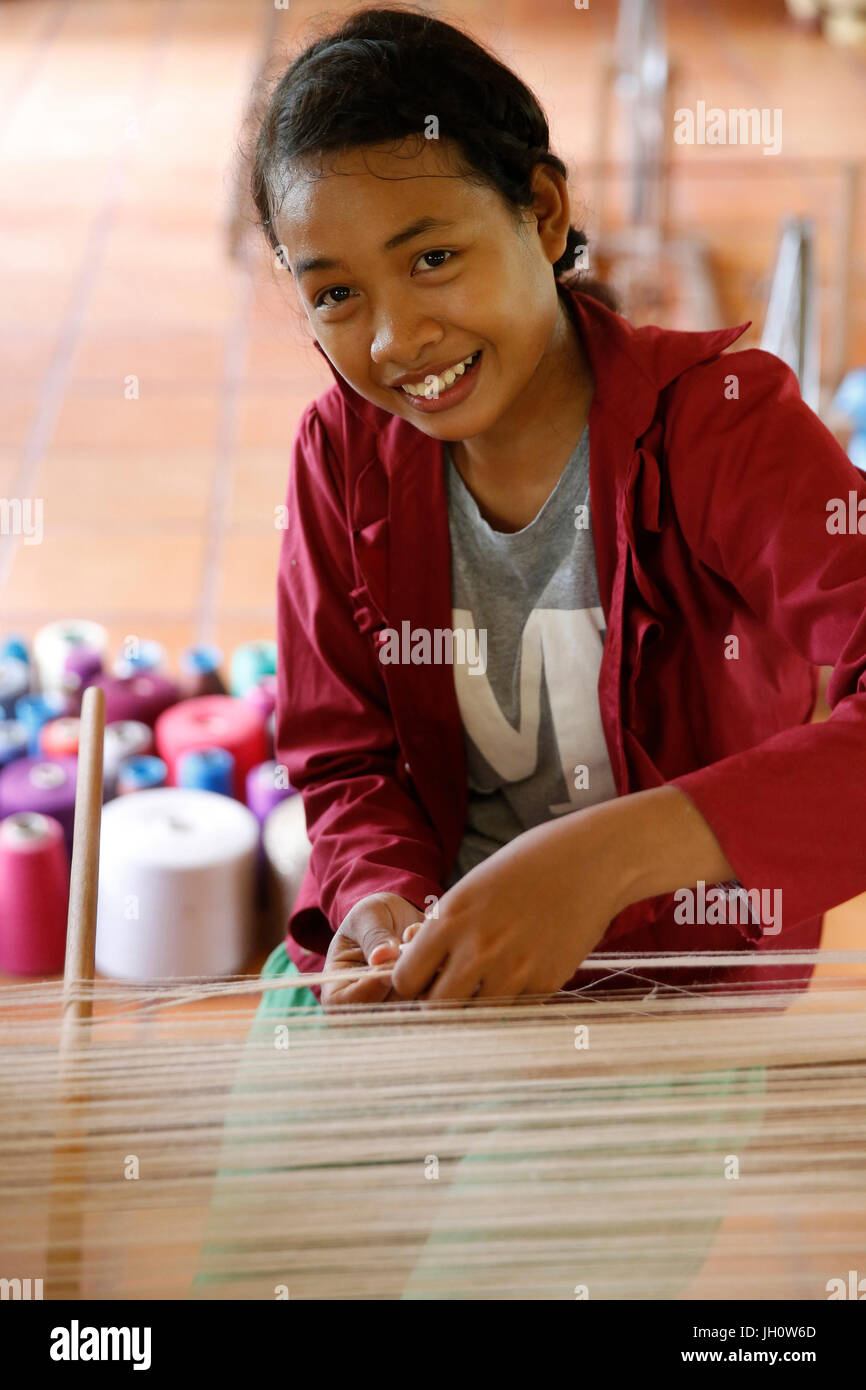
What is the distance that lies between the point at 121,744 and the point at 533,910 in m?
1.20

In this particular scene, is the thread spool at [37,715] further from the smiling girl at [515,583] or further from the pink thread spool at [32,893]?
the smiling girl at [515,583]

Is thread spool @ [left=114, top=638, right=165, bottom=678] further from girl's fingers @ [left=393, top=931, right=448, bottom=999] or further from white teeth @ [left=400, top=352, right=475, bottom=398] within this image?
girl's fingers @ [left=393, top=931, right=448, bottom=999]

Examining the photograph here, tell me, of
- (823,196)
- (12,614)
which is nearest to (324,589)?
(12,614)

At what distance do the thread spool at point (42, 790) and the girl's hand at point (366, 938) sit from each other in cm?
84

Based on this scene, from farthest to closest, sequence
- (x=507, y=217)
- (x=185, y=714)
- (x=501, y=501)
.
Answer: (x=185, y=714) → (x=501, y=501) → (x=507, y=217)

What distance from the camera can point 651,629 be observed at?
1.05 metres

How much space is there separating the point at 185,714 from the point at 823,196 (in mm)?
2844

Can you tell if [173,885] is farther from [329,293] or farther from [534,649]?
[329,293]

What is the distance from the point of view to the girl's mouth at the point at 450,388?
3.21 feet

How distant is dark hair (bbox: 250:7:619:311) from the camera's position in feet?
2.95

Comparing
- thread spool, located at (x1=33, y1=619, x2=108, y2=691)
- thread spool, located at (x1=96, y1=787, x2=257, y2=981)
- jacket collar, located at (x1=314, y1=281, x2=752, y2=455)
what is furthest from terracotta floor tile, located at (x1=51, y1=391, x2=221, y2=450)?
jacket collar, located at (x1=314, y1=281, x2=752, y2=455)

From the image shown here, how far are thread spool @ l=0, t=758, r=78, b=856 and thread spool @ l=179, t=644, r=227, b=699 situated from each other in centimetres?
22
